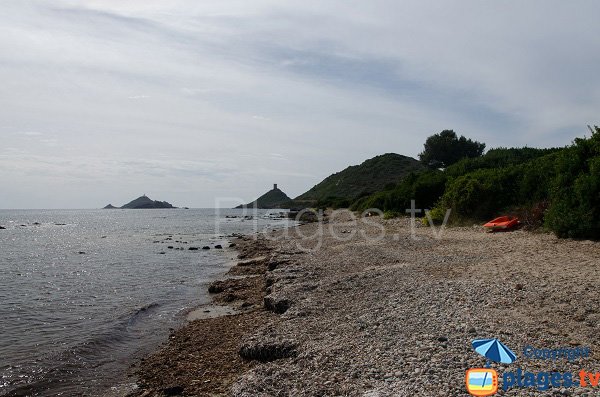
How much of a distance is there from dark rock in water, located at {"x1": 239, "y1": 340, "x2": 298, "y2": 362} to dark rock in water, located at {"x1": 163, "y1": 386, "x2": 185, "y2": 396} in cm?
141

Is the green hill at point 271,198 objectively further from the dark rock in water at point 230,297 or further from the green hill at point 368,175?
the dark rock in water at point 230,297

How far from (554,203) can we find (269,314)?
12566 millimetres

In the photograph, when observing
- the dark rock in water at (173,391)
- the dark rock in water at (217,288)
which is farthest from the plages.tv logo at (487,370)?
the dark rock in water at (217,288)

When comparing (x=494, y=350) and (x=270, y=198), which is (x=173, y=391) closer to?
(x=494, y=350)

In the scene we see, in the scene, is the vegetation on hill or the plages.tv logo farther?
the vegetation on hill

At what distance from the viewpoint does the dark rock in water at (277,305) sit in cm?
1181

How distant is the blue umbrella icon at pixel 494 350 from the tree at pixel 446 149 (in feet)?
236

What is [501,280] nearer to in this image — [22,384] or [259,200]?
[22,384]

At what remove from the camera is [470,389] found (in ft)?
18.2

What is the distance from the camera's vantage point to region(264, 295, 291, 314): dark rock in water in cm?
1181

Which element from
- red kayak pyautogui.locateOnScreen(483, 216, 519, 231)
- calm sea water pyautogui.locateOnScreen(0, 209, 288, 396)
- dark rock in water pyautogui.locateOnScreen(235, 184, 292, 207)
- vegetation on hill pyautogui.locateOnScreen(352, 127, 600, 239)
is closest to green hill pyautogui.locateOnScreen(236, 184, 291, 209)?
dark rock in water pyautogui.locateOnScreen(235, 184, 292, 207)

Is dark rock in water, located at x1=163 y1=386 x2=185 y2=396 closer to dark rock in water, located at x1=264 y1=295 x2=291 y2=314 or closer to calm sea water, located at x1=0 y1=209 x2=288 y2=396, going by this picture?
calm sea water, located at x1=0 y1=209 x2=288 y2=396

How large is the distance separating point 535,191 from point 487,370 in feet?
63.0

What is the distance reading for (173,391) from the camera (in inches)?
309
